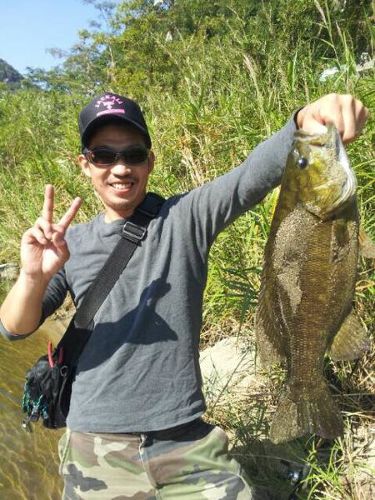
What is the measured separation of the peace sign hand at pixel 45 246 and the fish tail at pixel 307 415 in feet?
3.49

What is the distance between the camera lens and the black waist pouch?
2.33 m

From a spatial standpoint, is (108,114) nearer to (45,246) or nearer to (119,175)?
(119,175)

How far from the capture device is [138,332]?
2217 millimetres

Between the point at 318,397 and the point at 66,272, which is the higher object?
the point at 66,272

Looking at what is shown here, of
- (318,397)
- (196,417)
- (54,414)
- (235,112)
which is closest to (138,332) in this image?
(196,417)

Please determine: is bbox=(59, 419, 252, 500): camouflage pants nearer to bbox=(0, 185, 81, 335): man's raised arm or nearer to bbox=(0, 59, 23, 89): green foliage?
bbox=(0, 185, 81, 335): man's raised arm

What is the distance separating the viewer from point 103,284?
226cm

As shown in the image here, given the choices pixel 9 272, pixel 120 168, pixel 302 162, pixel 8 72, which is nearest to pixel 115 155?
pixel 120 168

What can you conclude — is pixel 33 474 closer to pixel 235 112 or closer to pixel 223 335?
pixel 223 335

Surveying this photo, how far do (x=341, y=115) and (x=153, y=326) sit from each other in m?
1.15

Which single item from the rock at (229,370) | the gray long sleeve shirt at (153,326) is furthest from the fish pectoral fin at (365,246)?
the rock at (229,370)

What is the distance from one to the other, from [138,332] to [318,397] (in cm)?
78

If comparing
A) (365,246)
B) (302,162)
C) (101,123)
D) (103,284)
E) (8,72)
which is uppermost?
→ (8,72)

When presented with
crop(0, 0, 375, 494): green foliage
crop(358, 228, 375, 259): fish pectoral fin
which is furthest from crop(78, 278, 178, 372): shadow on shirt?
crop(0, 0, 375, 494): green foliage
